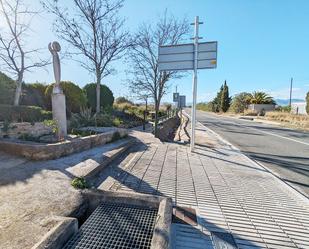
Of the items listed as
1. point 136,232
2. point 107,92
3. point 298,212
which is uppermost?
point 107,92

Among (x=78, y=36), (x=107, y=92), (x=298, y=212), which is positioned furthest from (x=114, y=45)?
(x=298, y=212)

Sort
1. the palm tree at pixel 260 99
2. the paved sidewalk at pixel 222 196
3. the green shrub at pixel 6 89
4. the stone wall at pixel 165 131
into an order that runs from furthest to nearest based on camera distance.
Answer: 1. the palm tree at pixel 260 99
2. the stone wall at pixel 165 131
3. the green shrub at pixel 6 89
4. the paved sidewalk at pixel 222 196

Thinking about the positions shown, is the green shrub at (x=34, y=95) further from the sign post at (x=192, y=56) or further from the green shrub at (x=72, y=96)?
the sign post at (x=192, y=56)

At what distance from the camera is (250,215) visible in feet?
10.7

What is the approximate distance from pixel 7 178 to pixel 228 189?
3.98 metres

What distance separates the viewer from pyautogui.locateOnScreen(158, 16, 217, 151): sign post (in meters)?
7.05

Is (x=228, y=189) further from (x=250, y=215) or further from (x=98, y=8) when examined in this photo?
(x=98, y=8)

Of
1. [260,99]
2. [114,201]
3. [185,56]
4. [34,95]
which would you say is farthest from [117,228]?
[260,99]

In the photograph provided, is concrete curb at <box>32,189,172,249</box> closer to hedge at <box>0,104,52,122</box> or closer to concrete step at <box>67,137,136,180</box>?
concrete step at <box>67,137,136,180</box>

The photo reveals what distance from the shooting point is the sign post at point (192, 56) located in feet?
23.1

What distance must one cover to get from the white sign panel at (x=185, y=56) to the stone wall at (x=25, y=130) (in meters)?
4.30

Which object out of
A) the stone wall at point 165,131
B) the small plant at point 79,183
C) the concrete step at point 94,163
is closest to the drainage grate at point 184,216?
Answer: the small plant at point 79,183

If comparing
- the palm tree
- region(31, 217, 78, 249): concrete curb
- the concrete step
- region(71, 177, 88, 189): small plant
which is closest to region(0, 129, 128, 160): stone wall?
the concrete step

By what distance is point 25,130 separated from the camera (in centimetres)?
621
